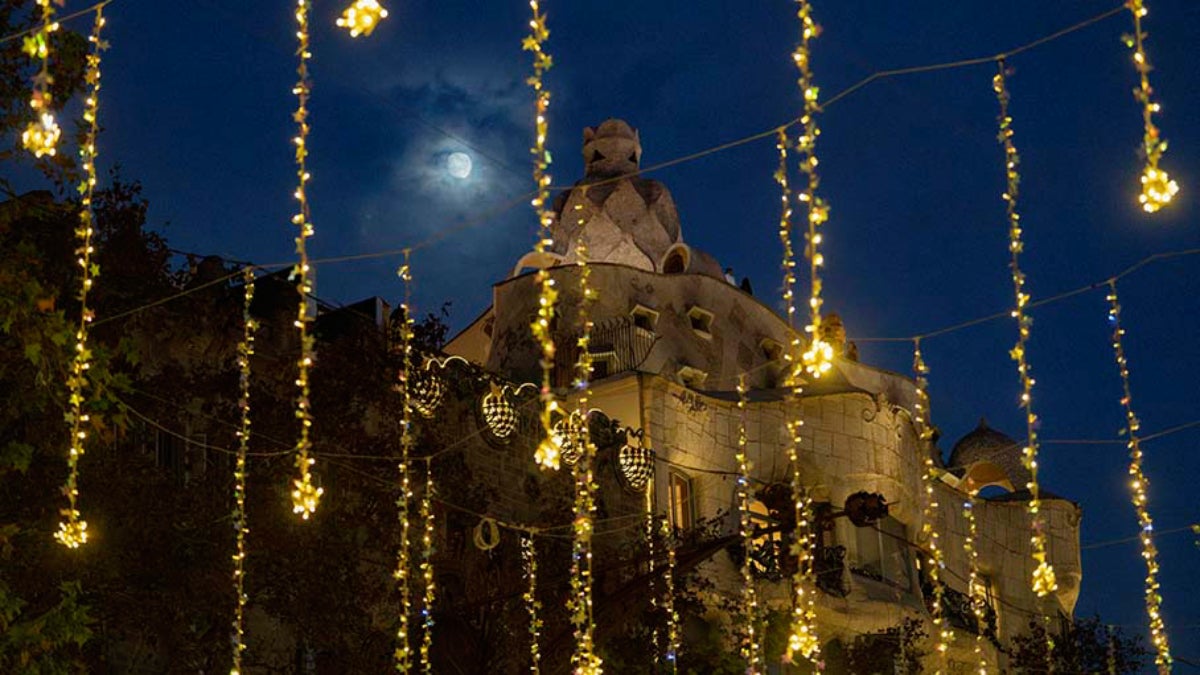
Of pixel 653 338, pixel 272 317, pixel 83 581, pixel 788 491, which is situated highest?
pixel 653 338

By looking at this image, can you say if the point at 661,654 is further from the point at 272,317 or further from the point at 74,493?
the point at 74,493

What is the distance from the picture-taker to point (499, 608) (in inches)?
800

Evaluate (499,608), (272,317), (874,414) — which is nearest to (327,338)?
(272,317)

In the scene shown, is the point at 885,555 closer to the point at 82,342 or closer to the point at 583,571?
the point at 583,571

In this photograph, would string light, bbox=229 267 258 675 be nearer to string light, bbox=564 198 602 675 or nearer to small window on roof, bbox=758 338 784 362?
string light, bbox=564 198 602 675

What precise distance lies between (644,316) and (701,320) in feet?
5.63

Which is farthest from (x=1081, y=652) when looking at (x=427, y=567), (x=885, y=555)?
(x=427, y=567)

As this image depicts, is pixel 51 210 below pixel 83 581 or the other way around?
the other way around

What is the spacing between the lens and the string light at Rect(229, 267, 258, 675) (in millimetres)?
15508

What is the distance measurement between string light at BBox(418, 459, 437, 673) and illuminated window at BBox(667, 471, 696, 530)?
19.7ft

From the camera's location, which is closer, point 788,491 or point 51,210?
point 51,210

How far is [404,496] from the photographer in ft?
59.1

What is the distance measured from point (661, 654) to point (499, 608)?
9.35ft

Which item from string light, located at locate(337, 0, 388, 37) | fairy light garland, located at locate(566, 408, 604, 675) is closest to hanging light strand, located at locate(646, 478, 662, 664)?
fairy light garland, located at locate(566, 408, 604, 675)
